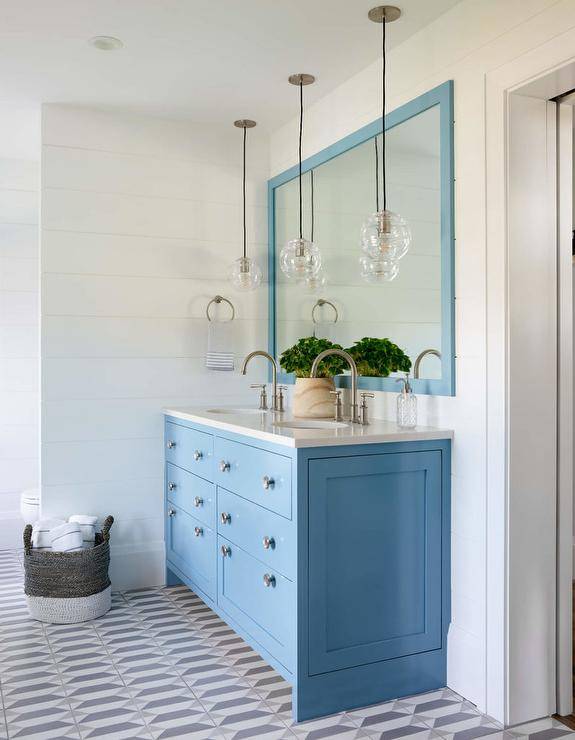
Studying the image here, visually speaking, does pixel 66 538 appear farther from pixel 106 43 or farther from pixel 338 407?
pixel 106 43

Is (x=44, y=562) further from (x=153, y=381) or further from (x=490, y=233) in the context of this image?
(x=490, y=233)

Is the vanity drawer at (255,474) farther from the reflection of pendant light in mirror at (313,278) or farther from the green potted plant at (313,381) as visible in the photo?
the reflection of pendant light in mirror at (313,278)

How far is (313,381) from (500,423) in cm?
98

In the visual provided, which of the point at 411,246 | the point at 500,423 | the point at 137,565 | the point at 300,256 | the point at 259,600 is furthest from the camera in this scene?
the point at 137,565

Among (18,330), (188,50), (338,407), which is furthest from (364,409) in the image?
(18,330)

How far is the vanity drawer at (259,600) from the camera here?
7.64 ft

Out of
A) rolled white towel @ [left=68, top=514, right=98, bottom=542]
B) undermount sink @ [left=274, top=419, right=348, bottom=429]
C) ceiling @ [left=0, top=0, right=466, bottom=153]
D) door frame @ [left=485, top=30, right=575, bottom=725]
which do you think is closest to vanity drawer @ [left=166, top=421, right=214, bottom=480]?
undermount sink @ [left=274, top=419, right=348, bottom=429]

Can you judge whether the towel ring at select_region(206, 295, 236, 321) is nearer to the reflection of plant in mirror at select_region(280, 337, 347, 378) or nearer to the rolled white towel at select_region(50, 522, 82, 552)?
the reflection of plant in mirror at select_region(280, 337, 347, 378)

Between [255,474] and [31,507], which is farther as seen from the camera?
[31,507]

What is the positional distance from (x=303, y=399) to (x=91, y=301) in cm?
125

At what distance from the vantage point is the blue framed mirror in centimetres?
256

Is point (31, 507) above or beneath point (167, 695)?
above

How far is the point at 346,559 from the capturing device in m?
2.35

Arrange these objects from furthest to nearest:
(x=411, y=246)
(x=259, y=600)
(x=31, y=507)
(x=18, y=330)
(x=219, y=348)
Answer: (x=18, y=330), (x=31, y=507), (x=219, y=348), (x=411, y=246), (x=259, y=600)
